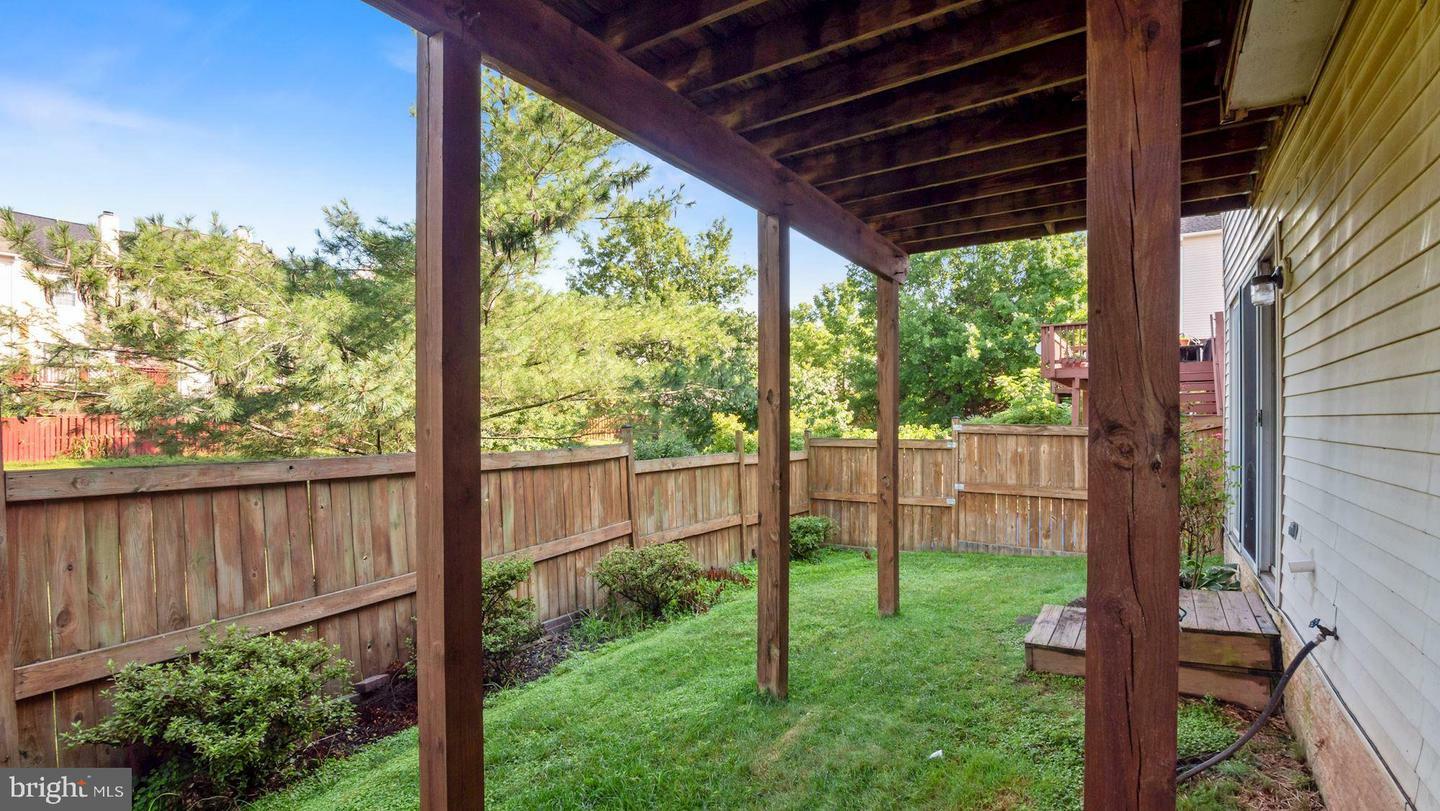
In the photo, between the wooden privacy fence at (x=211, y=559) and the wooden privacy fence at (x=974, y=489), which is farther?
the wooden privacy fence at (x=974, y=489)

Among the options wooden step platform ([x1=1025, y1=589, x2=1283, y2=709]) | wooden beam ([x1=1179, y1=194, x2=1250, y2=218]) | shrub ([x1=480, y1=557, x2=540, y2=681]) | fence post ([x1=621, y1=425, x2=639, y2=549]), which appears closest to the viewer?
wooden step platform ([x1=1025, y1=589, x2=1283, y2=709])

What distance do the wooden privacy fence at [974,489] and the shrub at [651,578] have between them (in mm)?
3575

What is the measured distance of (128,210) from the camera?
17.3 feet

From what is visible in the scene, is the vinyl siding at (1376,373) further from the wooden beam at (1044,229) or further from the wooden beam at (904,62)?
the wooden beam at (1044,229)

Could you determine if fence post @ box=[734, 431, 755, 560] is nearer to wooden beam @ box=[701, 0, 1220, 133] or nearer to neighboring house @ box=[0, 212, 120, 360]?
wooden beam @ box=[701, 0, 1220, 133]

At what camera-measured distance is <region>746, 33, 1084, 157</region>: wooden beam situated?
260 centimetres

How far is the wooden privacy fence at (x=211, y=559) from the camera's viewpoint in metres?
2.45

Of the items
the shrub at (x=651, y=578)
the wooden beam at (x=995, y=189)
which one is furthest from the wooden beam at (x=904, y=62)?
the shrub at (x=651, y=578)

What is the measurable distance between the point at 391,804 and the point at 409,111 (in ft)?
24.9

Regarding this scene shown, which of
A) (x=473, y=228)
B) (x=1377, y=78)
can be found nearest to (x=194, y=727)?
(x=473, y=228)

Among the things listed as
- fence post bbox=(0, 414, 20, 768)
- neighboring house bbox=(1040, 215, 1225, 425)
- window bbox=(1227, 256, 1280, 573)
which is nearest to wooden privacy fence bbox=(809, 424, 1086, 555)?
neighboring house bbox=(1040, 215, 1225, 425)

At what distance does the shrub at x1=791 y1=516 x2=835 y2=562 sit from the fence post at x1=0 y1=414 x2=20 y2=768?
6424 mm

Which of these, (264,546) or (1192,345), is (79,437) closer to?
(264,546)

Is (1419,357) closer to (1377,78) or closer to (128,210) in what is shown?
(1377,78)
